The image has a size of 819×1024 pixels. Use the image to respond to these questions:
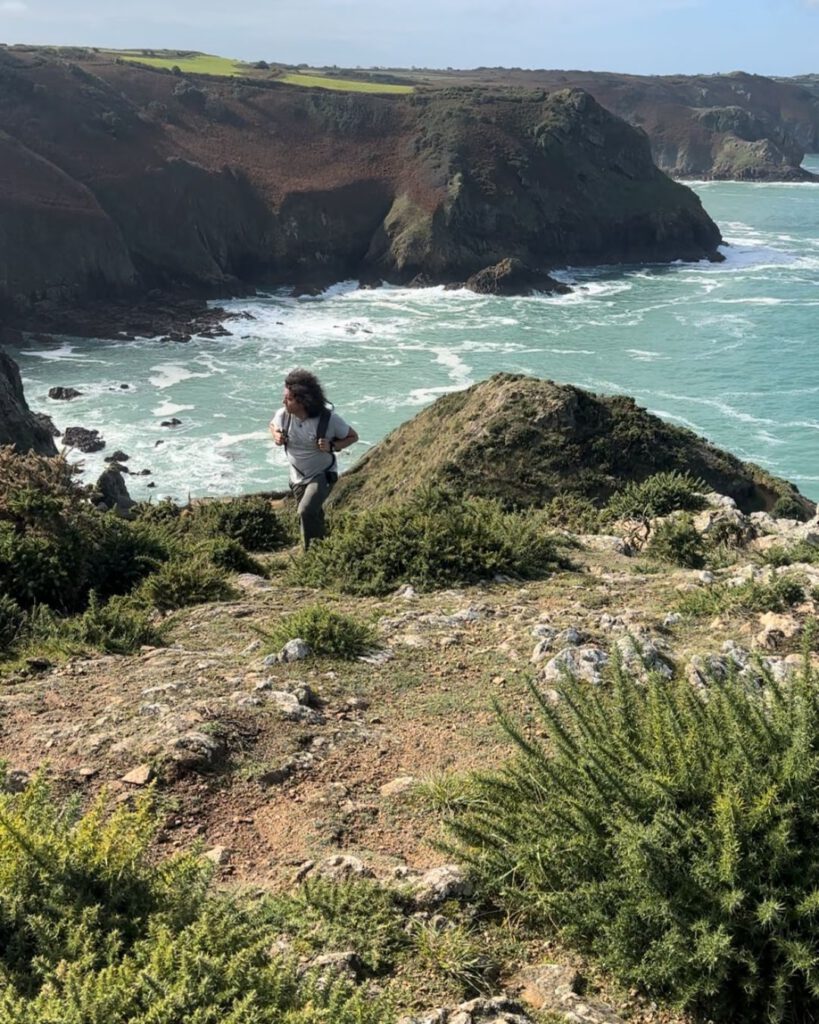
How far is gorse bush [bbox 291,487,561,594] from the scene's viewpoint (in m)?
7.88

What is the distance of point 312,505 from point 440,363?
37.1m

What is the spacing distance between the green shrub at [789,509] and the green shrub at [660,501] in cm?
398

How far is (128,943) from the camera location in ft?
9.21

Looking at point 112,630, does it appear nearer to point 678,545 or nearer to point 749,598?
point 749,598

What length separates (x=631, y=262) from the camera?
69.9 m

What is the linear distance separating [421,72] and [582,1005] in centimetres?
15895

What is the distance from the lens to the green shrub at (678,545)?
9.36 metres

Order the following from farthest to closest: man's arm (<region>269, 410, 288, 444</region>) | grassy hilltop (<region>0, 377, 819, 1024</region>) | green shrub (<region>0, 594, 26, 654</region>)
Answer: man's arm (<region>269, 410, 288, 444</region>)
green shrub (<region>0, 594, 26, 654</region>)
grassy hilltop (<region>0, 377, 819, 1024</region>)

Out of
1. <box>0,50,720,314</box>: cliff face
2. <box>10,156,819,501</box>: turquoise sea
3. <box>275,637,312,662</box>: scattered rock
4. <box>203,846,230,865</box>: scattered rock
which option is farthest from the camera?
<box>0,50,720,314</box>: cliff face

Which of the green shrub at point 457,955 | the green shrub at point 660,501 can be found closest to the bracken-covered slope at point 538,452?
the green shrub at point 660,501

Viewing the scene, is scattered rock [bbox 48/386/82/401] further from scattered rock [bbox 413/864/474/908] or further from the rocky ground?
scattered rock [bbox 413/864/474/908]

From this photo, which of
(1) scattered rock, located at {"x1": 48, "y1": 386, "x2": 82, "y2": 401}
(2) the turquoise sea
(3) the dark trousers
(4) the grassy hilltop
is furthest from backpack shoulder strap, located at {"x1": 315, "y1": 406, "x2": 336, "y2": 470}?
(1) scattered rock, located at {"x1": 48, "y1": 386, "x2": 82, "y2": 401}

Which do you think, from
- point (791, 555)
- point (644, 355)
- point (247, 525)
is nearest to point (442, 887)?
point (791, 555)

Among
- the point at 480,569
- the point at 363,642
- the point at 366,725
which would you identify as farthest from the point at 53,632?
the point at 480,569
